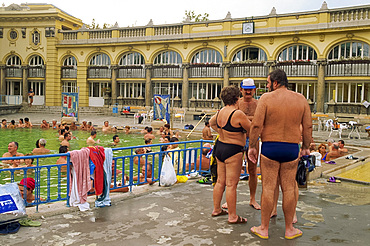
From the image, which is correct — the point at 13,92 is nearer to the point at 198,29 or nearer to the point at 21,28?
the point at 21,28

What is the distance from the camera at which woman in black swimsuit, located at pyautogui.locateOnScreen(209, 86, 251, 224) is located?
17.2ft

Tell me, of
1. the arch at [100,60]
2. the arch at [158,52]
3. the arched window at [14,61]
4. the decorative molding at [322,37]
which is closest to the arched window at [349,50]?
the decorative molding at [322,37]

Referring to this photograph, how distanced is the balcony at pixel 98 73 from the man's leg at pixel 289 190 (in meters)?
31.1

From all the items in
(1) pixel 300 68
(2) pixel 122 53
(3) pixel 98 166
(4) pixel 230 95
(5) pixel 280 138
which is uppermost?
(2) pixel 122 53

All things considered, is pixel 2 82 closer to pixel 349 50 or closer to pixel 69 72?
pixel 69 72

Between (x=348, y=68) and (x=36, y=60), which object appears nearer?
(x=348, y=68)

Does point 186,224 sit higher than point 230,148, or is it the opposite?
point 230,148

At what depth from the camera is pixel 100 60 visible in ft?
115

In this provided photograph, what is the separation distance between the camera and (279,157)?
185 inches

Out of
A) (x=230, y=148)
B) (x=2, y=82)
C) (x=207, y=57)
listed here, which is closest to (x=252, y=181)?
(x=230, y=148)

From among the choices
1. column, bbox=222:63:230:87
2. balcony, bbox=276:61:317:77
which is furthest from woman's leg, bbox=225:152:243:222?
column, bbox=222:63:230:87

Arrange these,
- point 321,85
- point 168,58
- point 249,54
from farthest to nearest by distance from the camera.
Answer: point 168,58, point 249,54, point 321,85

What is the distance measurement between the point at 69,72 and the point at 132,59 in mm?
6841

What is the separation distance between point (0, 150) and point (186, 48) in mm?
19175
